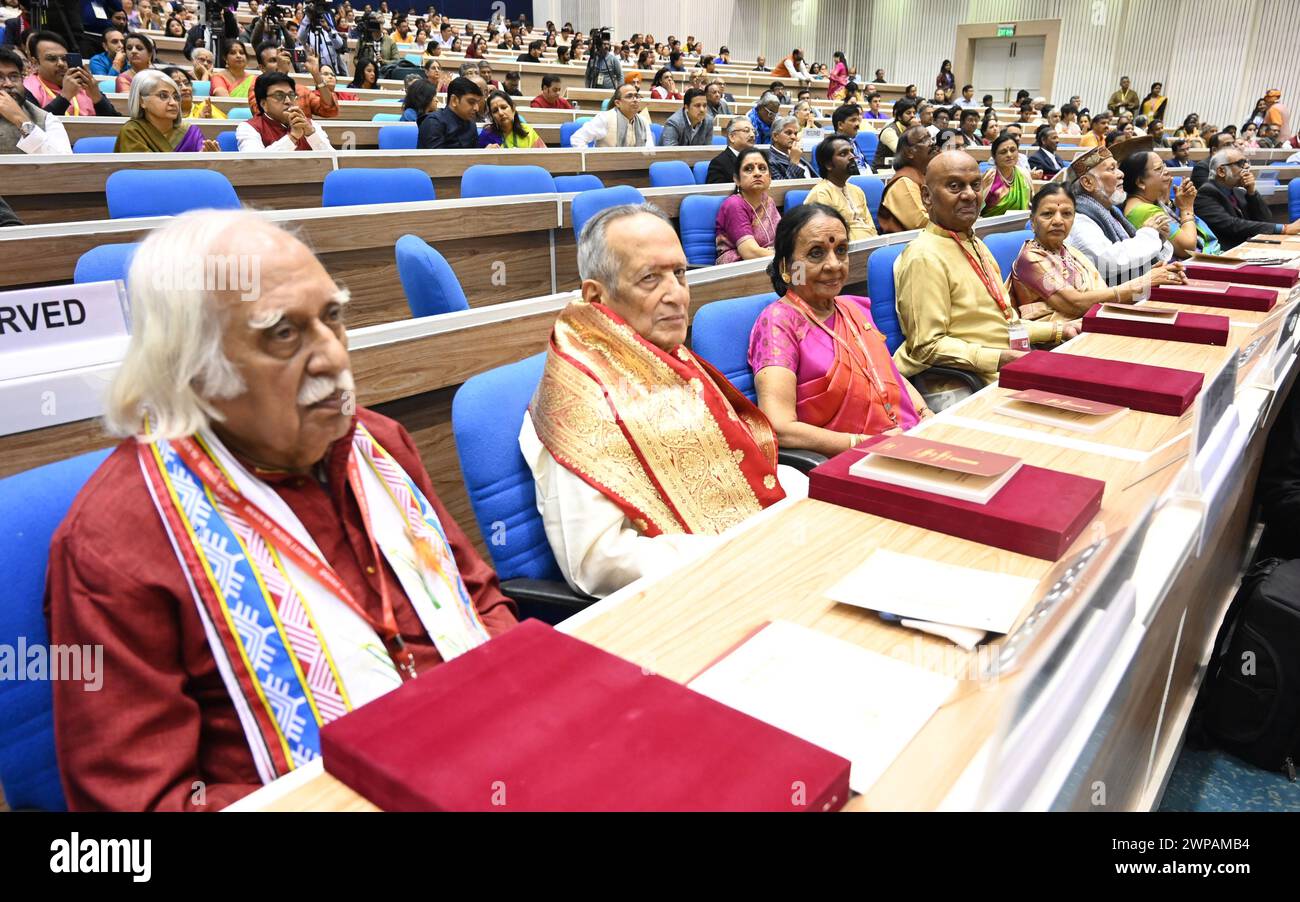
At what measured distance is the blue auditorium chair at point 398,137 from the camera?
16.7 ft

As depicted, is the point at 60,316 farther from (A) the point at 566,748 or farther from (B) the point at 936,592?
(B) the point at 936,592

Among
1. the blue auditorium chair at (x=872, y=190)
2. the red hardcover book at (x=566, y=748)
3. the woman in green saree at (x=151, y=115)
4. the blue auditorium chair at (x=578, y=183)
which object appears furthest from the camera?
the blue auditorium chair at (x=872, y=190)

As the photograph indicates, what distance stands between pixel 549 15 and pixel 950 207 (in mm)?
17877

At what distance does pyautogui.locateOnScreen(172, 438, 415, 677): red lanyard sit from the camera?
0.91 meters

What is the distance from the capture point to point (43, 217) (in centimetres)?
318

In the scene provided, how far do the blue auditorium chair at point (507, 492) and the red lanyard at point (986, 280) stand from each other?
5.57 feet

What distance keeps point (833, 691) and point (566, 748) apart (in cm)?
29

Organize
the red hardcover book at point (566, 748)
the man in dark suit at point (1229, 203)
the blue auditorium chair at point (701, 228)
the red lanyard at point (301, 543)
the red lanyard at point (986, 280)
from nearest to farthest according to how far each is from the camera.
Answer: the red hardcover book at point (566, 748) → the red lanyard at point (301, 543) → the red lanyard at point (986, 280) → the blue auditorium chair at point (701, 228) → the man in dark suit at point (1229, 203)

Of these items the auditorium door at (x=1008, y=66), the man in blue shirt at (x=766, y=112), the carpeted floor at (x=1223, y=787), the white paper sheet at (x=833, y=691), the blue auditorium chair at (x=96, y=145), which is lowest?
the carpeted floor at (x=1223, y=787)

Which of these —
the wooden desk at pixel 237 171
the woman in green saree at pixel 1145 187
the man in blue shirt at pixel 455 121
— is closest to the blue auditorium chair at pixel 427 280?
the wooden desk at pixel 237 171

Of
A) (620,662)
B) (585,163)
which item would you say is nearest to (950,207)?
(620,662)

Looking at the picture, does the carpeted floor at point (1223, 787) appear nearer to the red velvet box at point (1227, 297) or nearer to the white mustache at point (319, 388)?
the red velvet box at point (1227, 297)

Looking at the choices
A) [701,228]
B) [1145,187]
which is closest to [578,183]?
[701,228]
